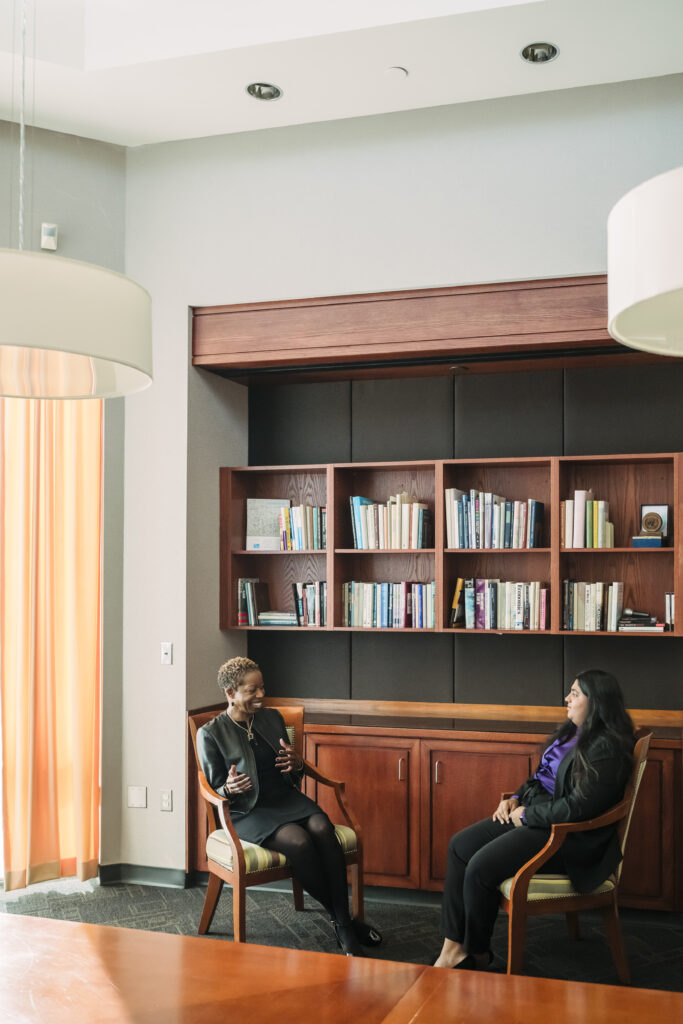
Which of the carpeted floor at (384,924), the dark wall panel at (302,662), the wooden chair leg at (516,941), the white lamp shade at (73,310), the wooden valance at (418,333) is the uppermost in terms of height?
the wooden valance at (418,333)

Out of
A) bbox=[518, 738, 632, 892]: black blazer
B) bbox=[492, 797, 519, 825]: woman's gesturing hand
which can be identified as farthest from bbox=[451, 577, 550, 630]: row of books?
bbox=[518, 738, 632, 892]: black blazer

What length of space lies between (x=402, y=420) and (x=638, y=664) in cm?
184

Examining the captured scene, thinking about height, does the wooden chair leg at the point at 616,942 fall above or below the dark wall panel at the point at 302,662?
below

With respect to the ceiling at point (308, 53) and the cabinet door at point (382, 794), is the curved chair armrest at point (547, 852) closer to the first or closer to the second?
the cabinet door at point (382, 794)

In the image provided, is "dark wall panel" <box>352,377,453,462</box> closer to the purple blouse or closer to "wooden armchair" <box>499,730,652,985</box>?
the purple blouse

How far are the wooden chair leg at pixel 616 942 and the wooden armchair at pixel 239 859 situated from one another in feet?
3.50

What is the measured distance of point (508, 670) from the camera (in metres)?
5.21

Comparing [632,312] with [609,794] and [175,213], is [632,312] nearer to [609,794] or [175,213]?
[609,794]

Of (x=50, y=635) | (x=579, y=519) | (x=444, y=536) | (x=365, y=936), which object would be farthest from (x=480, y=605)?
(x=50, y=635)

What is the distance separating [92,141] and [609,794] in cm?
411

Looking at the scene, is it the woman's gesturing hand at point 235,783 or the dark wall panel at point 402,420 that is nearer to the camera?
the woman's gesturing hand at point 235,783

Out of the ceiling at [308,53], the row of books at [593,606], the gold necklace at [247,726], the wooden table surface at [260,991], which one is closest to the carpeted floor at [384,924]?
the gold necklace at [247,726]

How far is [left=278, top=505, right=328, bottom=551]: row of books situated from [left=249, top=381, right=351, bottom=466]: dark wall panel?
37 centimetres

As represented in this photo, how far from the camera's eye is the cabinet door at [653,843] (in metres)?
4.46
